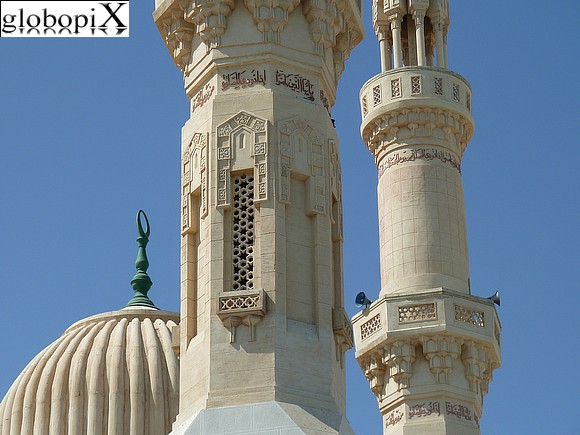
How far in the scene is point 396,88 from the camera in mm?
19781

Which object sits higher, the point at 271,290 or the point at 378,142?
the point at 378,142

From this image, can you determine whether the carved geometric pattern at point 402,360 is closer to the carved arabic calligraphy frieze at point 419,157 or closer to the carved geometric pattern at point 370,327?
the carved geometric pattern at point 370,327

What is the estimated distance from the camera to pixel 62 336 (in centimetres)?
2500

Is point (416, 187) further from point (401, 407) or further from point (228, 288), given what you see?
point (228, 288)

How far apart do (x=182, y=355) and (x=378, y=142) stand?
197 inches

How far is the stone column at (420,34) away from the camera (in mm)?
20094

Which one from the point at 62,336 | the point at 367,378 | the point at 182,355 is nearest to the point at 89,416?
the point at 62,336

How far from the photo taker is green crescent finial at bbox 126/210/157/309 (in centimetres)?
2628

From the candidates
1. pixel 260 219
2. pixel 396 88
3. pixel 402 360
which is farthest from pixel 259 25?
pixel 402 360

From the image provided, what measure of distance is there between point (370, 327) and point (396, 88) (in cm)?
321

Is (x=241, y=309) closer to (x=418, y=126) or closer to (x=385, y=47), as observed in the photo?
(x=418, y=126)

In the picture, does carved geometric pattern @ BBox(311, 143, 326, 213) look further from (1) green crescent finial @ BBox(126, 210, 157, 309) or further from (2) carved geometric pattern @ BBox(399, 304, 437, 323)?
(1) green crescent finial @ BBox(126, 210, 157, 309)

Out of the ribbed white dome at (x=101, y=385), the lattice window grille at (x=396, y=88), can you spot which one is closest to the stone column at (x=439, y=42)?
the lattice window grille at (x=396, y=88)

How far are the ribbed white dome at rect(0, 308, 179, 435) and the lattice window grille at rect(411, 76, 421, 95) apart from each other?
6.13 meters
